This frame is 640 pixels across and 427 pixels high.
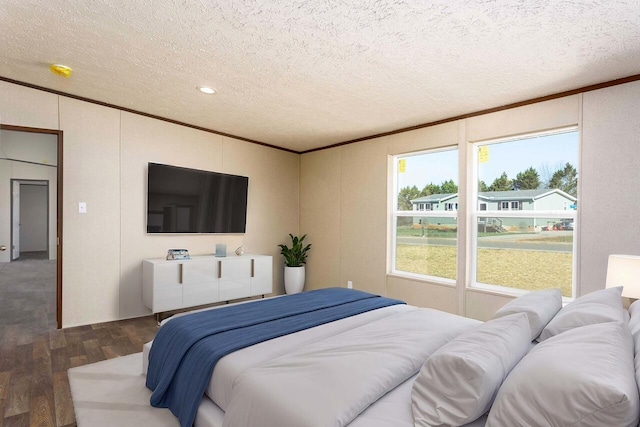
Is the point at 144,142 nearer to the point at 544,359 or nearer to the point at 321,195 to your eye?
the point at 321,195

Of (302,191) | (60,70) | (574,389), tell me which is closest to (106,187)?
(60,70)

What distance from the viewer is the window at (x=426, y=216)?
13.5 feet

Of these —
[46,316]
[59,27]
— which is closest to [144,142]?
[59,27]

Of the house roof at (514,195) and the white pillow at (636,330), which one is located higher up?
the house roof at (514,195)

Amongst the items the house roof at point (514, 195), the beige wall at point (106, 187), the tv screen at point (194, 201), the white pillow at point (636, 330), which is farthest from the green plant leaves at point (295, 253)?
the white pillow at point (636, 330)

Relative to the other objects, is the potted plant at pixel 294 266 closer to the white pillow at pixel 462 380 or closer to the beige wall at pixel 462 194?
the beige wall at pixel 462 194

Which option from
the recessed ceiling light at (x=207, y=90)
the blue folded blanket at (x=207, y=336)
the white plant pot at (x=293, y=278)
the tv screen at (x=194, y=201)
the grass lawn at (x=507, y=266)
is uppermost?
the recessed ceiling light at (x=207, y=90)

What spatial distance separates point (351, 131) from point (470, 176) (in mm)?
1613

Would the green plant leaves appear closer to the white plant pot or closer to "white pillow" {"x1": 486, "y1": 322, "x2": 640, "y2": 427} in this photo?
the white plant pot

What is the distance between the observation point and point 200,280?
13.5ft

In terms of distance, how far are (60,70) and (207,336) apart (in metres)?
2.66

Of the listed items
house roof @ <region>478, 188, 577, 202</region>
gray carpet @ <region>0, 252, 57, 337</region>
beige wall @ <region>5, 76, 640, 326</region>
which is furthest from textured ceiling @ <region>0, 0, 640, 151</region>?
gray carpet @ <region>0, 252, 57, 337</region>

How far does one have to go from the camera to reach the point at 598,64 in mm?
2625

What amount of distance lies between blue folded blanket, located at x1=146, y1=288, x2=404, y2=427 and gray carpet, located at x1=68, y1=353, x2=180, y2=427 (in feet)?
0.30
